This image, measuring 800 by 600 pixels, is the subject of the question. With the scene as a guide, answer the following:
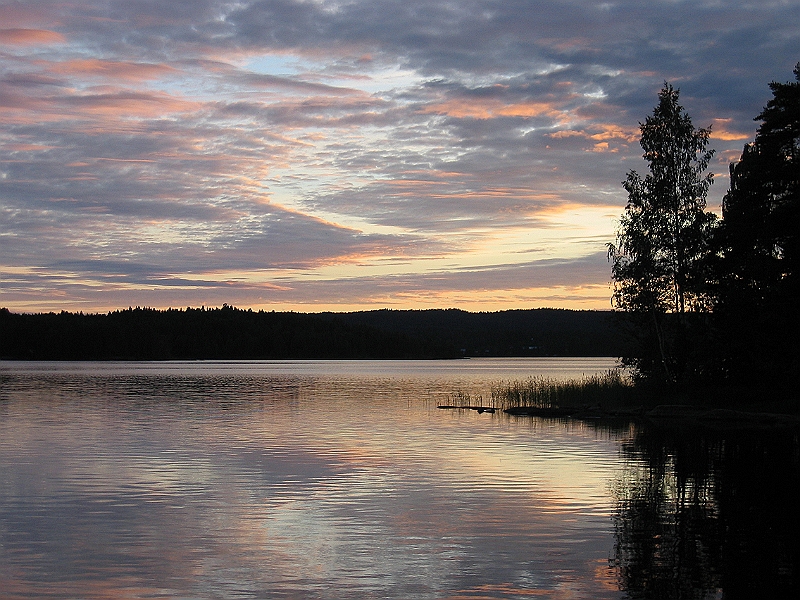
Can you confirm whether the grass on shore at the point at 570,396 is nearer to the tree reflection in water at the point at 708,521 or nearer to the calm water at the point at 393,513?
the calm water at the point at 393,513

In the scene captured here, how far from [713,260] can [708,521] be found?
31036mm

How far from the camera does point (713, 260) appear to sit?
1889 inches

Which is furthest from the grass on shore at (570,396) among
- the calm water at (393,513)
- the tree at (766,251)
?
the calm water at (393,513)

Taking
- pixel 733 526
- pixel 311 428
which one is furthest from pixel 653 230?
pixel 733 526

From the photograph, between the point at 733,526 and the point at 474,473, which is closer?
the point at 733,526

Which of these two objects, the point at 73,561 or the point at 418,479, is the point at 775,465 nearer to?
the point at 418,479

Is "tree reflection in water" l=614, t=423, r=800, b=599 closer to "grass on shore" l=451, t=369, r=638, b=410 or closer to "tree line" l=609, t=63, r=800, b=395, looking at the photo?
"tree line" l=609, t=63, r=800, b=395

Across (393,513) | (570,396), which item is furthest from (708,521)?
(570,396)

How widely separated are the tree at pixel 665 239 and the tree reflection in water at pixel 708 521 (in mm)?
17626

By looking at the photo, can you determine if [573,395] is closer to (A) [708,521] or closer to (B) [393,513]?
(A) [708,521]

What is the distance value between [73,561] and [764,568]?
11.6m

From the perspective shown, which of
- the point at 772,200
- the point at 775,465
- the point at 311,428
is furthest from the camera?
the point at 772,200

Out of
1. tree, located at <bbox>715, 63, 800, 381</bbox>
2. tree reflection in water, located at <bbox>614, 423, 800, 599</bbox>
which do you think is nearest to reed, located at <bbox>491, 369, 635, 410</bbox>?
tree, located at <bbox>715, 63, 800, 381</bbox>

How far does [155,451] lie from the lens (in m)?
32.3
